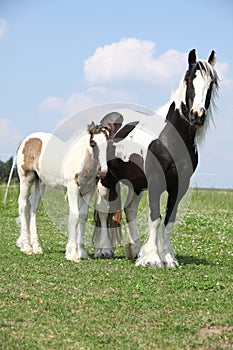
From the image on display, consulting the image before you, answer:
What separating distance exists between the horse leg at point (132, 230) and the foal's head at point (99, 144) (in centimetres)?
118

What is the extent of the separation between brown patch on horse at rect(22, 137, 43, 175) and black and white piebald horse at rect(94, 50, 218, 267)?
142 centimetres

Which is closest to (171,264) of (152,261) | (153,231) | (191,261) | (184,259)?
Answer: (152,261)

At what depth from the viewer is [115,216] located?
10305 millimetres

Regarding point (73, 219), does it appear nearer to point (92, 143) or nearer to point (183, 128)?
point (92, 143)

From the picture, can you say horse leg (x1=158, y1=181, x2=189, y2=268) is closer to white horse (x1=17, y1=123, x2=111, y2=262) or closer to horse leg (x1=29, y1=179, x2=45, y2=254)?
white horse (x1=17, y1=123, x2=111, y2=262)

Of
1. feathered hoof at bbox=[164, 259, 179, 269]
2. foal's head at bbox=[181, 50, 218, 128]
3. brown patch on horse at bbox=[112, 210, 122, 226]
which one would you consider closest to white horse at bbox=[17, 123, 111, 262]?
brown patch on horse at bbox=[112, 210, 122, 226]

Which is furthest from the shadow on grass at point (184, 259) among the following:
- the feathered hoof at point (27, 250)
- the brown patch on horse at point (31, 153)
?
the brown patch on horse at point (31, 153)

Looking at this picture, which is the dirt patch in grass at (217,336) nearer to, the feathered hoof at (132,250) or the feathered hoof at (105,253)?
the feathered hoof at (132,250)

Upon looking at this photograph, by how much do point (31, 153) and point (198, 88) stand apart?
3.59 meters

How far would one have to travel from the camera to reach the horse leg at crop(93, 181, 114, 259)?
10.2m

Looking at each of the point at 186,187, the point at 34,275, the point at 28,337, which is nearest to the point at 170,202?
the point at 186,187

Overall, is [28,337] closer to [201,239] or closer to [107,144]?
[107,144]

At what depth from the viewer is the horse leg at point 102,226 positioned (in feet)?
33.5

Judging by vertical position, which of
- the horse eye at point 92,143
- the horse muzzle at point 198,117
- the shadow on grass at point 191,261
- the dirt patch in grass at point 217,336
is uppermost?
the horse muzzle at point 198,117
